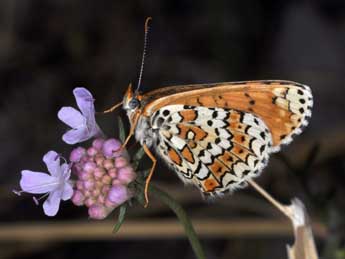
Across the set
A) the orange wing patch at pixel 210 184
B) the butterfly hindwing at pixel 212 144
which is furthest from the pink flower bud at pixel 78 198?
the orange wing patch at pixel 210 184

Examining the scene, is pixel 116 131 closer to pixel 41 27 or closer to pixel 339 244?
pixel 41 27

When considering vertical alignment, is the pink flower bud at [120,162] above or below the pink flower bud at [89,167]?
above

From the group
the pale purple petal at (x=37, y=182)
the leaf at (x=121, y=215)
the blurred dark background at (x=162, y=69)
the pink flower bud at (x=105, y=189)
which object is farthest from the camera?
the blurred dark background at (x=162, y=69)

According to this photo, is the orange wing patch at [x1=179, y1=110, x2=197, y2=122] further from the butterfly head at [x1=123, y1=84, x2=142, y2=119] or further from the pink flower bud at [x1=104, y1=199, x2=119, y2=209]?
the pink flower bud at [x1=104, y1=199, x2=119, y2=209]

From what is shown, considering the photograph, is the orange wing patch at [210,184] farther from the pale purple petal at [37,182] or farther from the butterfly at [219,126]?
the pale purple petal at [37,182]

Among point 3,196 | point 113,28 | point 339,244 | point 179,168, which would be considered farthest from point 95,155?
point 113,28

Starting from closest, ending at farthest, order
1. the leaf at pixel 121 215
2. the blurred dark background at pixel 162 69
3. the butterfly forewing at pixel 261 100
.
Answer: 1. the leaf at pixel 121 215
2. the butterfly forewing at pixel 261 100
3. the blurred dark background at pixel 162 69

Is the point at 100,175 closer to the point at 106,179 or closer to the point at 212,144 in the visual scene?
the point at 106,179
